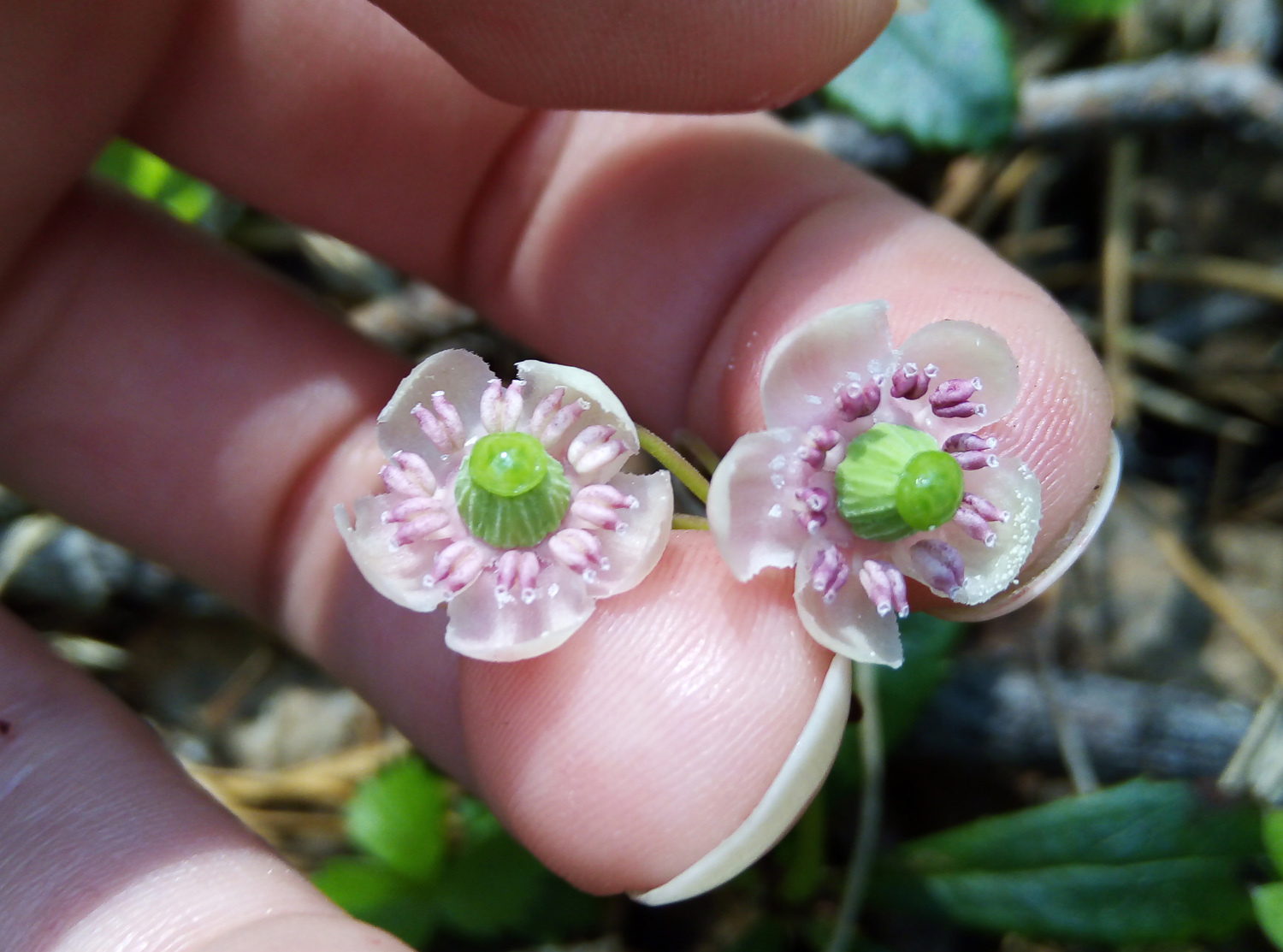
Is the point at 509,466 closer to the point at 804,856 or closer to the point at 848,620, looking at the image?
the point at 848,620

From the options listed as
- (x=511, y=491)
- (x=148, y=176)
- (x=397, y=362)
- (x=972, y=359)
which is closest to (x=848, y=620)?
(x=972, y=359)

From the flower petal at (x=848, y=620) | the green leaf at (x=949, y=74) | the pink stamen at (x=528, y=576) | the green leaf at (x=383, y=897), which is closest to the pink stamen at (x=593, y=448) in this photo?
the pink stamen at (x=528, y=576)

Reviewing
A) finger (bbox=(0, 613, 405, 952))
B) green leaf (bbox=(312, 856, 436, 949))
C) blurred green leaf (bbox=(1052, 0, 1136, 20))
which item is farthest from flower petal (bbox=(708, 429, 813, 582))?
blurred green leaf (bbox=(1052, 0, 1136, 20))

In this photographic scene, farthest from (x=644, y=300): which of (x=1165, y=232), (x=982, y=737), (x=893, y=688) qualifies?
(x=1165, y=232)

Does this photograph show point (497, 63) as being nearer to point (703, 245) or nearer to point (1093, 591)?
point (703, 245)

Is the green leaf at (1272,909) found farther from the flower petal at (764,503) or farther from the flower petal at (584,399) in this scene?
the flower petal at (584,399)

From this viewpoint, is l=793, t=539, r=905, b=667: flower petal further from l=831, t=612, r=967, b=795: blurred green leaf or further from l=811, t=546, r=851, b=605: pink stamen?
l=831, t=612, r=967, b=795: blurred green leaf
